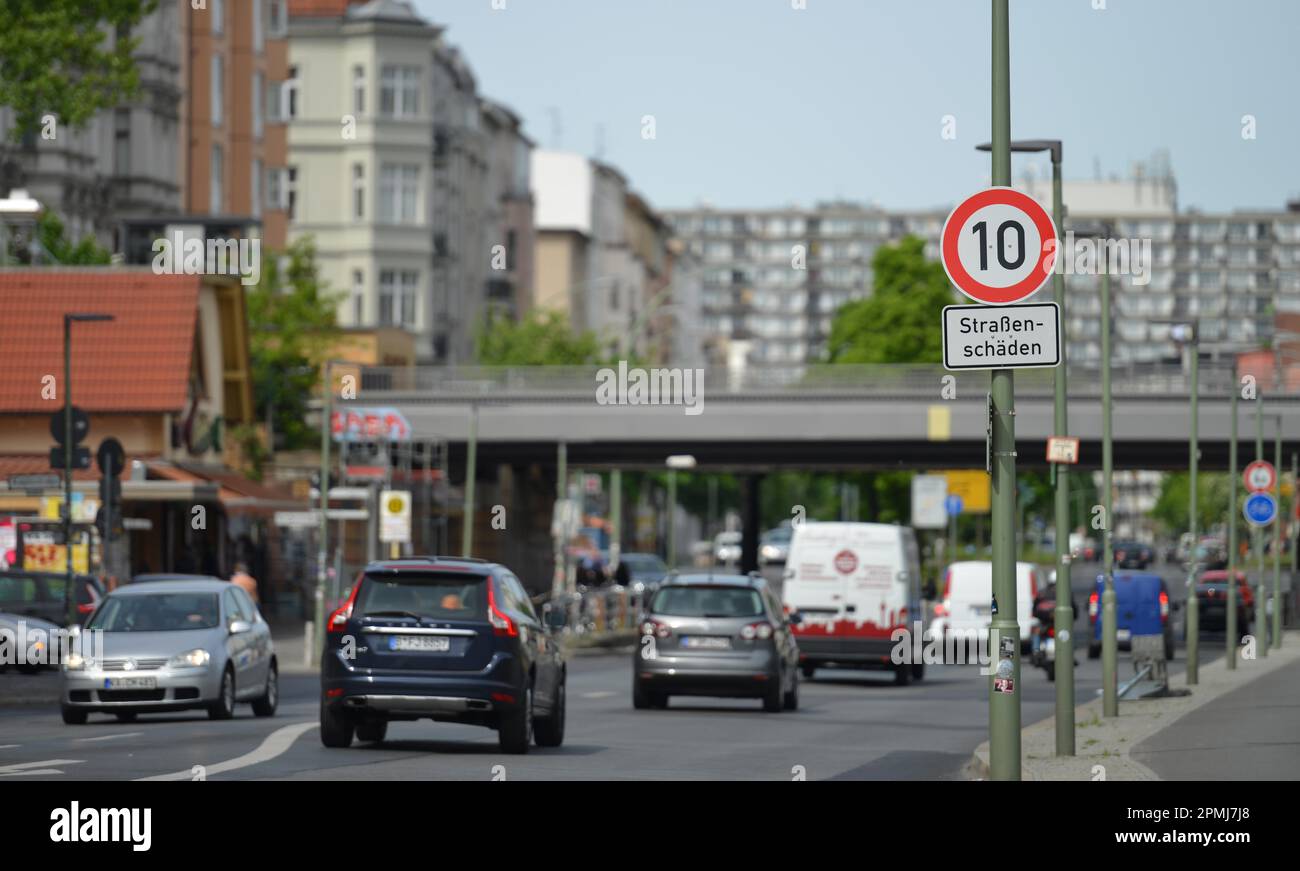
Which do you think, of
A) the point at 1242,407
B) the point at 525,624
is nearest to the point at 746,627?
the point at 525,624

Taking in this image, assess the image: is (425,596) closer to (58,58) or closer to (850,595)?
(850,595)

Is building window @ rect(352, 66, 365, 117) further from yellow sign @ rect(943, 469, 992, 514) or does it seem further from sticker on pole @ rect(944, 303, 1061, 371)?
sticker on pole @ rect(944, 303, 1061, 371)

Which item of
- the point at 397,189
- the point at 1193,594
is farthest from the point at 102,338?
the point at 397,189

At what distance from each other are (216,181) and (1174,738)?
60.9 m

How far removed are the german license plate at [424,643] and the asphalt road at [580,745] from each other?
0.85 metres

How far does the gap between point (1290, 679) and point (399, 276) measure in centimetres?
5988

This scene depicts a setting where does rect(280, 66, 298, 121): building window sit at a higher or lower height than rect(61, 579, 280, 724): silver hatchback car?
higher

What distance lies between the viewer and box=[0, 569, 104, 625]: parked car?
3666cm

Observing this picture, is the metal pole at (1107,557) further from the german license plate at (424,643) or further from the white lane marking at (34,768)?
the white lane marking at (34,768)

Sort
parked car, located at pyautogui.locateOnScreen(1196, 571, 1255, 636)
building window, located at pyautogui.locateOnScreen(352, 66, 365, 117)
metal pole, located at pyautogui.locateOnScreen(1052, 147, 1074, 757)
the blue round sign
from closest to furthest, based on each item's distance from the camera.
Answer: metal pole, located at pyautogui.locateOnScreen(1052, 147, 1074, 757)
the blue round sign
parked car, located at pyautogui.locateOnScreen(1196, 571, 1255, 636)
building window, located at pyautogui.locateOnScreen(352, 66, 365, 117)

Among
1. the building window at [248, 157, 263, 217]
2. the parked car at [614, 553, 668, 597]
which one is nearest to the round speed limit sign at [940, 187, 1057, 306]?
the parked car at [614, 553, 668, 597]

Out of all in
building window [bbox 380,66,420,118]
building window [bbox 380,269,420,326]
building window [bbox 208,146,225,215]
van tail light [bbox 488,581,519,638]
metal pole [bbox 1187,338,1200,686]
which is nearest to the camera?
van tail light [bbox 488,581,519,638]

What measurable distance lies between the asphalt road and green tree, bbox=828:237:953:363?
59.7 m
